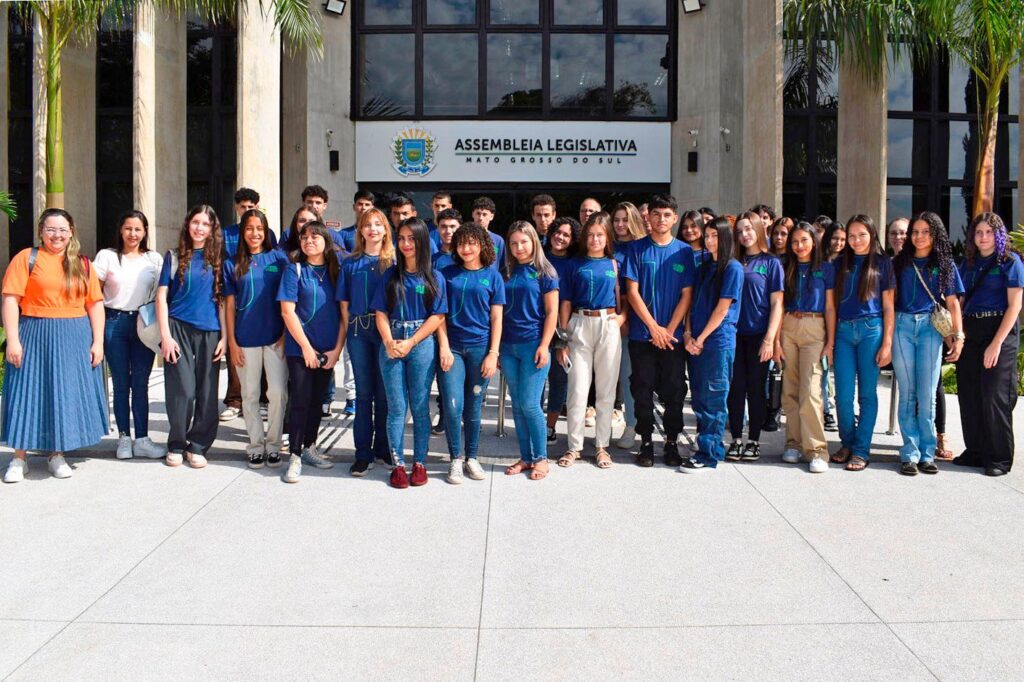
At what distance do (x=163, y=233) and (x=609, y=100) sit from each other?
339 inches

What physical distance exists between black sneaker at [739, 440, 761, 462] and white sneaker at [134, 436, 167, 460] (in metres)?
4.47

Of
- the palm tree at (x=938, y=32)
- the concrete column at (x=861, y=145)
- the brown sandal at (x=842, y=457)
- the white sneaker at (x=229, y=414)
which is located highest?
the palm tree at (x=938, y=32)

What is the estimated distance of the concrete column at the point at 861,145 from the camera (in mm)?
14156

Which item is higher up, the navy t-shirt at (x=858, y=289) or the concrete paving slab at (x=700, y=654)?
the navy t-shirt at (x=858, y=289)

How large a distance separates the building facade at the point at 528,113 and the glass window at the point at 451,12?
0.03m

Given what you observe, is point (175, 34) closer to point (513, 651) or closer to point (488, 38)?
point (488, 38)

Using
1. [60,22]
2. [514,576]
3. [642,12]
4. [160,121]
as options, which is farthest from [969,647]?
[642,12]

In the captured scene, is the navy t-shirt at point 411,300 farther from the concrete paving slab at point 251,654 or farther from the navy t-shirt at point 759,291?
the concrete paving slab at point 251,654

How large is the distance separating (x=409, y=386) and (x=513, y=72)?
39.5ft

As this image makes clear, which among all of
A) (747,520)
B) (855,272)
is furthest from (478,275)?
(855,272)

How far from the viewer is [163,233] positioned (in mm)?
12984

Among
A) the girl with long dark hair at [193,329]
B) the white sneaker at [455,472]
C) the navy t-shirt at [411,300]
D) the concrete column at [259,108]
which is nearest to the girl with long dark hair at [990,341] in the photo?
the white sneaker at [455,472]

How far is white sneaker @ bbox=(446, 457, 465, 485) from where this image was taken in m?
5.72

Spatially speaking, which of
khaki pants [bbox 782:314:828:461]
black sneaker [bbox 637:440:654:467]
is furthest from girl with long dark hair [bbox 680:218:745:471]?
khaki pants [bbox 782:314:828:461]
